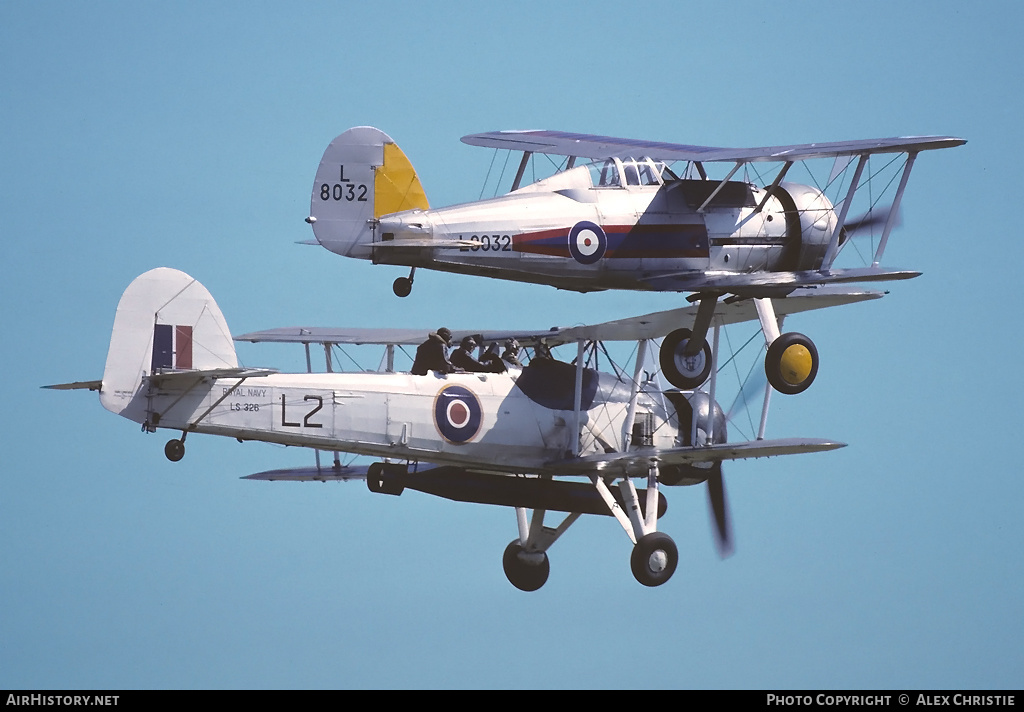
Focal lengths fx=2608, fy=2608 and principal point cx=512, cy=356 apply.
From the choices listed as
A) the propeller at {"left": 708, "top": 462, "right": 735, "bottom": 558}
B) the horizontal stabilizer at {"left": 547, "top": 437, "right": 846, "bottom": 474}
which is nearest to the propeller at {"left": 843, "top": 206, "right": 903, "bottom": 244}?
the horizontal stabilizer at {"left": 547, "top": 437, "right": 846, "bottom": 474}

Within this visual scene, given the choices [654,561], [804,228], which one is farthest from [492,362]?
[804,228]

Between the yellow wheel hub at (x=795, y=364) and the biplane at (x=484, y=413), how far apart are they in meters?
1.39

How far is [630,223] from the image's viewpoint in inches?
1142

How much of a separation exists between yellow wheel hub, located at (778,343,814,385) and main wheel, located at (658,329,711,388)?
1.81m

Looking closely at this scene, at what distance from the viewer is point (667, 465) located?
111 feet

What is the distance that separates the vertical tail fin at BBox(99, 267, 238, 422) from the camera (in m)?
29.6

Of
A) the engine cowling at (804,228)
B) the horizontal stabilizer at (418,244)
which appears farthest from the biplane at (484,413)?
the horizontal stabilizer at (418,244)

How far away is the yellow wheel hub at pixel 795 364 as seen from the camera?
97.0 ft

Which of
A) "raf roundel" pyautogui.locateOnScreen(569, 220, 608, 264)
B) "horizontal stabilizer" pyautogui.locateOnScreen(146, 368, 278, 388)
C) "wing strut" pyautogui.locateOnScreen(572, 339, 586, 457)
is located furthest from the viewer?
"wing strut" pyautogui.locateOnScreen(572, 339, 586, 457)

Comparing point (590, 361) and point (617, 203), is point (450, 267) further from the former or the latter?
point (590, 361)

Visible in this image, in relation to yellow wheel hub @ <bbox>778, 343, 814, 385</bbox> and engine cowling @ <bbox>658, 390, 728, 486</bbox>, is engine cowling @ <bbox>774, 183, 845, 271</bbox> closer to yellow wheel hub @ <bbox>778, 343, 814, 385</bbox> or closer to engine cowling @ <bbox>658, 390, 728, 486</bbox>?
yellow wheel hub @ <bbox>778, 343, 814, 385</bbox>

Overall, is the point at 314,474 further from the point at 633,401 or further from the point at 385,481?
the point at 633,401

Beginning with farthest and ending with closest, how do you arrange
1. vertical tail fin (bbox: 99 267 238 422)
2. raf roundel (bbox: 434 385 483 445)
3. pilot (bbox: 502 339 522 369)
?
1. pilot (bbox: 502 339 522 369)
2. raf roundel (bbox: 434 385 483 445)
3. vertical tail fin (bbox: 99 267 238 422)
